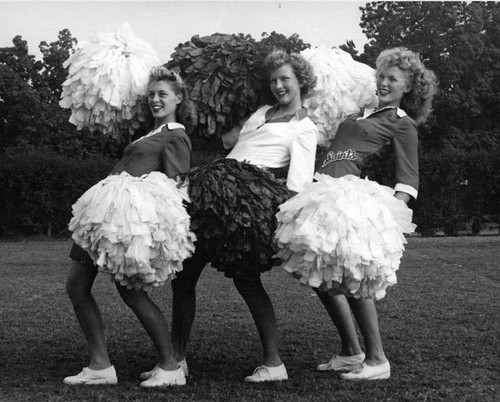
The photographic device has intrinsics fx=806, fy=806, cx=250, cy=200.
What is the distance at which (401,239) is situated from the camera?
13.2ft

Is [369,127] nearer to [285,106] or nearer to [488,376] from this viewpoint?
[285,106]

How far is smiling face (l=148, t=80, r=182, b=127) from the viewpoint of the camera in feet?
14.8

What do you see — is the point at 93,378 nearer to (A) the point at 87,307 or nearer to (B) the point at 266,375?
(A) the point at 87,307

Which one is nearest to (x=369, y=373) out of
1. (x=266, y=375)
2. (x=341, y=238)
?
(x=266, y=375)

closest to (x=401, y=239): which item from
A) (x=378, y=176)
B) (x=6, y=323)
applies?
(x=6, y=323)

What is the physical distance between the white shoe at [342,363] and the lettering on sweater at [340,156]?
1229mm

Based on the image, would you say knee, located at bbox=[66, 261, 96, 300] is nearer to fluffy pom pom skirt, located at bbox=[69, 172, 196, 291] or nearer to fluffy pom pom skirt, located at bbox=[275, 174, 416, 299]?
fluffy pom pom skirt, located at bbox=[69, 172, 196, 291]

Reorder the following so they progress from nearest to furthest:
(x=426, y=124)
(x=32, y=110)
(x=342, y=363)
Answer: (x=342, y=363) → (x=32, y=110) → (x=426, y=124)

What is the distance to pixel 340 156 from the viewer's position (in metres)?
4.49

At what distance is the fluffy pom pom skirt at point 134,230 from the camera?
391 centimetres

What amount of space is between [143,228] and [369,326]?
1.39m

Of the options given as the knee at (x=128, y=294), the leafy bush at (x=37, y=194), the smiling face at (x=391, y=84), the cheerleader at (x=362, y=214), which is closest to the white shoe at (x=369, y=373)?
the cheerleader at (x=362, y=214)

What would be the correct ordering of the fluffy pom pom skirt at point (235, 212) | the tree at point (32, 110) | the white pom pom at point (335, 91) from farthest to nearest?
the tree at point (32, 110), the white pom pom at point (335, 91), the fluffy pom pom skirt at point (235, 212)

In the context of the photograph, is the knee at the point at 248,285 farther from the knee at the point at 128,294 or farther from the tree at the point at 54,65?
the tree at the point at 54,65
